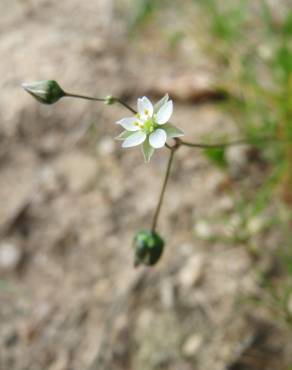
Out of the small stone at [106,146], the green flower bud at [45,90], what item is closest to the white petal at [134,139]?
the green flower bud at [45,90]

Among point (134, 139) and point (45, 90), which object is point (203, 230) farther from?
point (45, 90)

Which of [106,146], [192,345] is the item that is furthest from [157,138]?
[106,146]

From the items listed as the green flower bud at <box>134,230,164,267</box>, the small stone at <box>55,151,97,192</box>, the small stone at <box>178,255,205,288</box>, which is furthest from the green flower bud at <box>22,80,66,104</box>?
the small stone at <box>55,151,97,192</box>

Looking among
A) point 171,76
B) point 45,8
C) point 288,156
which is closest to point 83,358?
point 288,156

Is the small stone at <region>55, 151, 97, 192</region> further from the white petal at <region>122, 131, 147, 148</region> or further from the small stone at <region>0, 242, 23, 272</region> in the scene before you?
the white petal at <region>122, 131, 147, 148</region>

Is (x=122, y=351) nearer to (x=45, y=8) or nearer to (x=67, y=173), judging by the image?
(x=67, y=173)

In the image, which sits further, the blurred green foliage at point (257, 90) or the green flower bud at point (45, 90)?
the blurred green foliage at point (257, 90)

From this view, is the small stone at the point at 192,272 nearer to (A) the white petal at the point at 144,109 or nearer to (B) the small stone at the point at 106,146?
(B) the small stone at the point at 106,146
